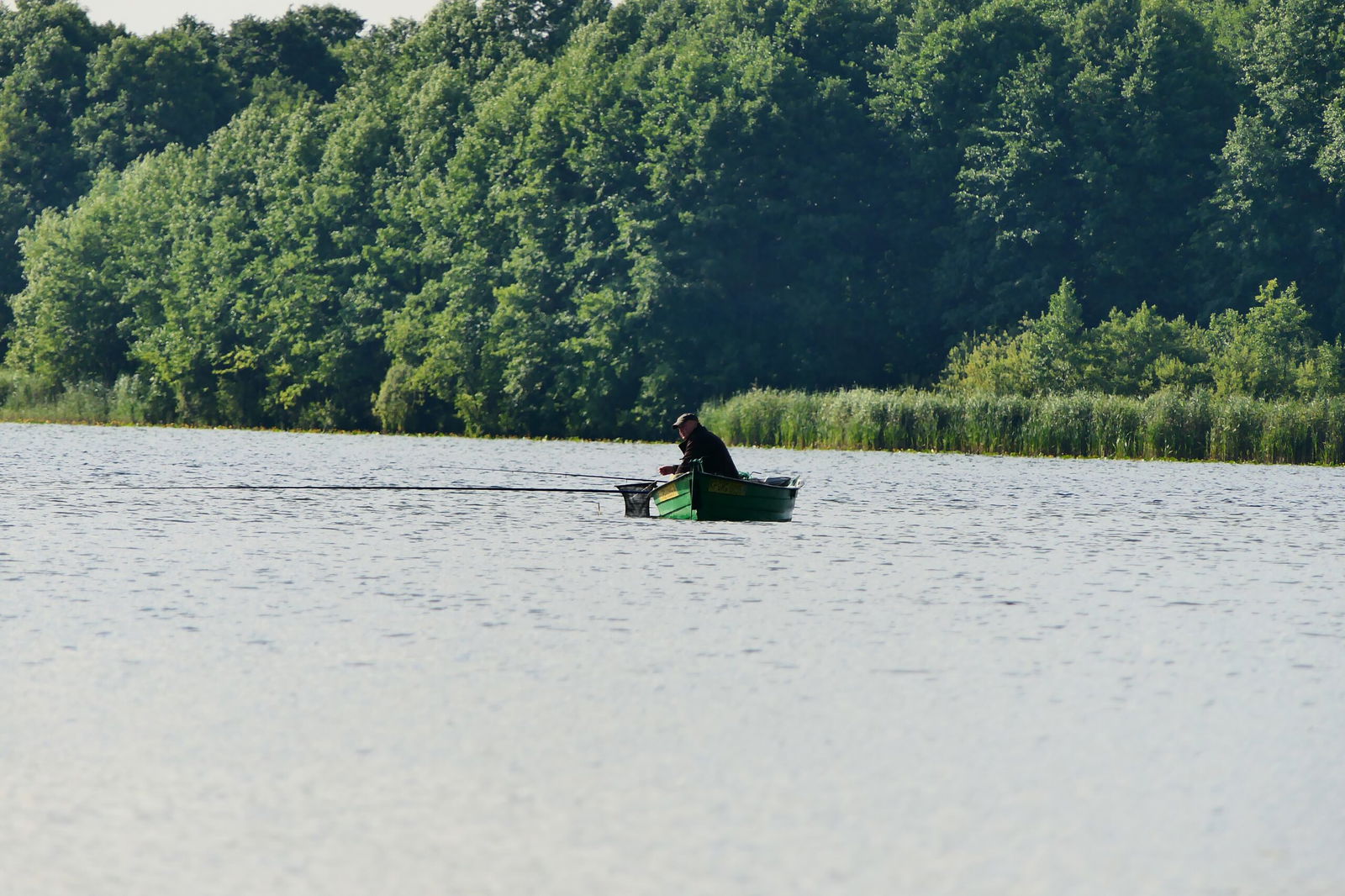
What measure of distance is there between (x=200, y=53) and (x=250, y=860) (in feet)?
318

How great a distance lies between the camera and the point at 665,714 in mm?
11234

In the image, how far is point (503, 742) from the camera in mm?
10305

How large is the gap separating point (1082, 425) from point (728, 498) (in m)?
26.0

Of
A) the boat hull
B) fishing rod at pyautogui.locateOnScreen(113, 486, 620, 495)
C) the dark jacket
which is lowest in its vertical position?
fishing rod at pyautogui.locateOnScreen(113, 486, 620, 495)

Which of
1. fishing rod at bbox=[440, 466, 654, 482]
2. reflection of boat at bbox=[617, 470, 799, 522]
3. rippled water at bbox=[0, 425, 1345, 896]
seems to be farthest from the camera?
fishing rod at bbox=[440, 466, 654, 482]

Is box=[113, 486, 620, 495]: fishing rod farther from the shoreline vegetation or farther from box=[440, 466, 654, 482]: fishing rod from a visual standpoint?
the shoreline vegetation

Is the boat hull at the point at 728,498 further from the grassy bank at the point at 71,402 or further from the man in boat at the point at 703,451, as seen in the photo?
the grassy bank at the point at 71,402

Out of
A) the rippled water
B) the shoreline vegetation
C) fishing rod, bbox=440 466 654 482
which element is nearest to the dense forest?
the shoreline vegetation

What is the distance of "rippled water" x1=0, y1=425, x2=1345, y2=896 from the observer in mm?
7945

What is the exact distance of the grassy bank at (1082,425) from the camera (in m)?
50.2

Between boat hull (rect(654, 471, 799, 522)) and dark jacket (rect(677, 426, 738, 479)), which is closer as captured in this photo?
boat hull (rect(654, 471, 799, 522))

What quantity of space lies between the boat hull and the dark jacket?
36 cm

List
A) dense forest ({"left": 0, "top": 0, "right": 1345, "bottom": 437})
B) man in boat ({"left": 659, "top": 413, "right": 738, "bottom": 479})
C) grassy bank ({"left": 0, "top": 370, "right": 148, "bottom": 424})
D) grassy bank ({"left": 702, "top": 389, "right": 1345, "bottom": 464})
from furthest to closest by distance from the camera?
1. grassy bank ({"left": 0, "top": 370, "right": 148, "bottom": 424})
2. dense forest ({"left": 0, "top": 0, "right": 1345, "bottom": 437})
3. grassy bank ({"left": 702, "top": 389, "right": 1345, "bottom": 464})
4. man in boat ({"left": 659, "top": 413, "right": 738, "bottom": 479})

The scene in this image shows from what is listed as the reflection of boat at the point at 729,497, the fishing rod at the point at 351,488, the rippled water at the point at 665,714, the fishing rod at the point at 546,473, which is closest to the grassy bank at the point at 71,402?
the fishing rod at the point at 546,473
